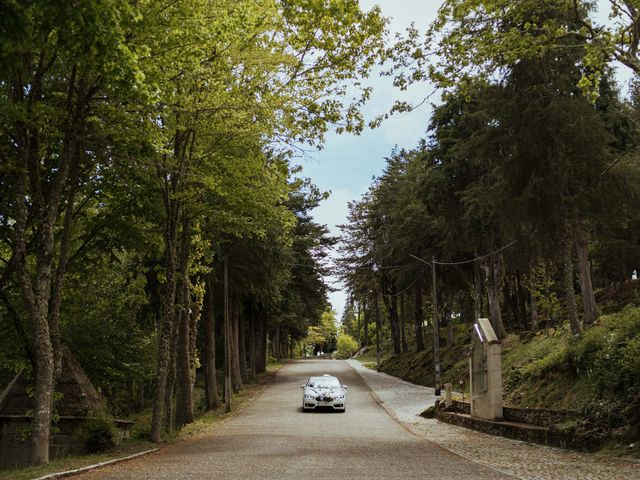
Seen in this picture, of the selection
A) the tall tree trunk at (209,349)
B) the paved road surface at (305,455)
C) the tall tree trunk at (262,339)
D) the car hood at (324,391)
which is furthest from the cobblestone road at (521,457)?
the tall tree trunk at (262,339)

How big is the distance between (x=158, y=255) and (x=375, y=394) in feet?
66.8

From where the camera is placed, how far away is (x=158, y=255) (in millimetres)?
17516

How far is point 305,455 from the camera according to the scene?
12.2 m

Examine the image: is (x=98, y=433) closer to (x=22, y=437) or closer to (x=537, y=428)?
(x=22, y=437)

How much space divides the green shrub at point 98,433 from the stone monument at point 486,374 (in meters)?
9.75

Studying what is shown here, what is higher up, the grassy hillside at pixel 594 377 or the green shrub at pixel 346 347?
the grassy hillside at pixel 594 377

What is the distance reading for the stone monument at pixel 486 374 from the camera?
16.8 m

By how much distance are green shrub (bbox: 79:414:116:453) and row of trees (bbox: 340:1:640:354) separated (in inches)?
417

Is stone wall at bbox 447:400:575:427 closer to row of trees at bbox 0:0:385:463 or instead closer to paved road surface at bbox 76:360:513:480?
paved road surface at bbox 76:360:513:480

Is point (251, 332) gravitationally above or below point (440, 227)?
below

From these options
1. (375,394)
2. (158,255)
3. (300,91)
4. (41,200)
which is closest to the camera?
(41,200)

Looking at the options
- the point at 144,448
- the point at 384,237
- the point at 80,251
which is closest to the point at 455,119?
the point at 384,237

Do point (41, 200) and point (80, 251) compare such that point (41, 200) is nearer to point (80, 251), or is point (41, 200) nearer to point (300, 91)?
point (80, 251)

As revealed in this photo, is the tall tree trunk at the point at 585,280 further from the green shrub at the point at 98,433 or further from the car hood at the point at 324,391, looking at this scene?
the green shrub at the point at 98,433
